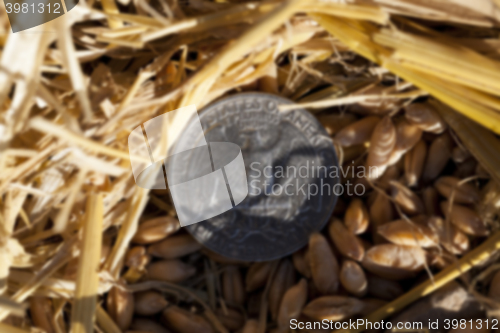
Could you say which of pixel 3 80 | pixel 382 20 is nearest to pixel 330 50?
pixel 382 20

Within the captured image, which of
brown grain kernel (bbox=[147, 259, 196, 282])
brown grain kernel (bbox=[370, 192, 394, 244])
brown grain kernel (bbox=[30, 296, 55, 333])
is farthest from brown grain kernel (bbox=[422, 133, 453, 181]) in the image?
brown grain kernel (bbox=[30, 296, 55, 333])

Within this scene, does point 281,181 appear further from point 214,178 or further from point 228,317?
point 228,317

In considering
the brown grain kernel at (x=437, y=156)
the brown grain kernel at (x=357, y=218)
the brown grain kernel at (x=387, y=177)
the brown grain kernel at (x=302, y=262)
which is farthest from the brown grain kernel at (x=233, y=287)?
the brown grain kernel at (x=437, y=156)

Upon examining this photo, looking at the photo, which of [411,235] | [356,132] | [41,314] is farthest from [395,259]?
[41,314]

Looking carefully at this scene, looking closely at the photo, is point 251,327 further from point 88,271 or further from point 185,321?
point 88,271

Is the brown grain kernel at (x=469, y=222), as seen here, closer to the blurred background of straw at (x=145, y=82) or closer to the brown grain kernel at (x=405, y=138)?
the blurred background of straw at (x=145, y=82)

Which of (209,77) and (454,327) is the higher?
(209,77)
